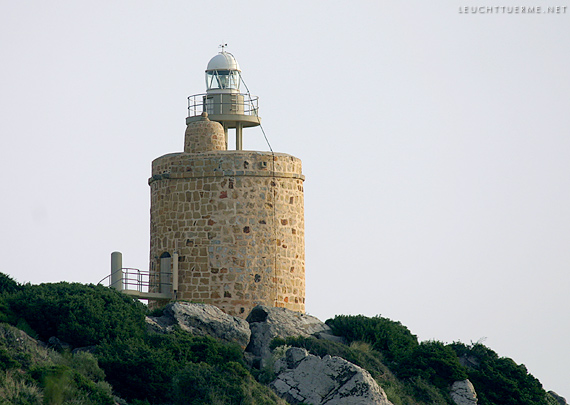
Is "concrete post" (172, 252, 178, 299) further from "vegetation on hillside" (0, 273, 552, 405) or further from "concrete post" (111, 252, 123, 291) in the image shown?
"vegetation on hillside" (0, 273, 552, 405)

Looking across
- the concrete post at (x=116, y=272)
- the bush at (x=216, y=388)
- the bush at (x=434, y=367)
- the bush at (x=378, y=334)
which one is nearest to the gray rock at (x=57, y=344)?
the bush at (x=216, y=388)

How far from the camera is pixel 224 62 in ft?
145

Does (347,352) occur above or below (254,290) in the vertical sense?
below

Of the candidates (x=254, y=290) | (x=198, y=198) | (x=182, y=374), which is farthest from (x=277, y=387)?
(x=198, y=198)

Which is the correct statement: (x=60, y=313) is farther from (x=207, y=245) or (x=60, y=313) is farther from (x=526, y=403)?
(x=526, y=403)

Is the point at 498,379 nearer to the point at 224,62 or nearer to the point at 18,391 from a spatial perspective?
the point at 224,62

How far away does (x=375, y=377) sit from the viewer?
3534 centimetres

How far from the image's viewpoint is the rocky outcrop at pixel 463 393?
3628cm

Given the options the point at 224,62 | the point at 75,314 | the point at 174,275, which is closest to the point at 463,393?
the point at 174,275

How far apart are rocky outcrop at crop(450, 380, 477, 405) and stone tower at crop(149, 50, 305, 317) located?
640 centimetres

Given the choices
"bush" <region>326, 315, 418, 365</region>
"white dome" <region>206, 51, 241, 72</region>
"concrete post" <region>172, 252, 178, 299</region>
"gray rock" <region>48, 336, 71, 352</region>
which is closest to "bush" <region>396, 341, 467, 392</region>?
"bush" <region>326, 315, 418, 365</region>

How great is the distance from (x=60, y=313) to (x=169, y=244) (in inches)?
273

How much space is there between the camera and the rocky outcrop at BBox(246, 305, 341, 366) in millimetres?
36188

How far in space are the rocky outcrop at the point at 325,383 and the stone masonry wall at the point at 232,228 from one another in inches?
222
